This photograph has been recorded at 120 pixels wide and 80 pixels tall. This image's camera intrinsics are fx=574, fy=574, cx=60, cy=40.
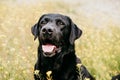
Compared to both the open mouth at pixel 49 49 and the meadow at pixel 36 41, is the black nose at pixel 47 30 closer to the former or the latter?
the open mouth at pixel 49 49

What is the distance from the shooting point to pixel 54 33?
8.82 meters

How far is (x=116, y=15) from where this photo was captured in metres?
18.0

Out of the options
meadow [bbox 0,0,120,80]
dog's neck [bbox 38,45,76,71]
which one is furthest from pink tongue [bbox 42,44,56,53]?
meadow [bbox 0,0,120,80]

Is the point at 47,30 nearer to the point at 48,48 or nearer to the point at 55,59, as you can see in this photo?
the point at 48,48

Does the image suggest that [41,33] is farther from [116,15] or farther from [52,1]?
[52,1]

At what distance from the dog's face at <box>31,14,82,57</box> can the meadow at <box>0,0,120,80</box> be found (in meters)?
0.55

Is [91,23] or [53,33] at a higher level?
[53,33]

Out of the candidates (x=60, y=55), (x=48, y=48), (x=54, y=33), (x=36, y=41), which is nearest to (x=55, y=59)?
(x=60, y=55)

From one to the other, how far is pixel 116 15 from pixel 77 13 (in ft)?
4.44

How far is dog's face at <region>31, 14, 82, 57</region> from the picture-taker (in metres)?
8.78

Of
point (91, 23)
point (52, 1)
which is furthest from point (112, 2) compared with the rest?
point (91, 23)

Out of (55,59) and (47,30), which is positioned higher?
(47,30)

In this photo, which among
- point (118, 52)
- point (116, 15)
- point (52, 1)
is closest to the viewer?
point (118, 52)

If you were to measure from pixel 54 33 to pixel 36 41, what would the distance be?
3.21m
